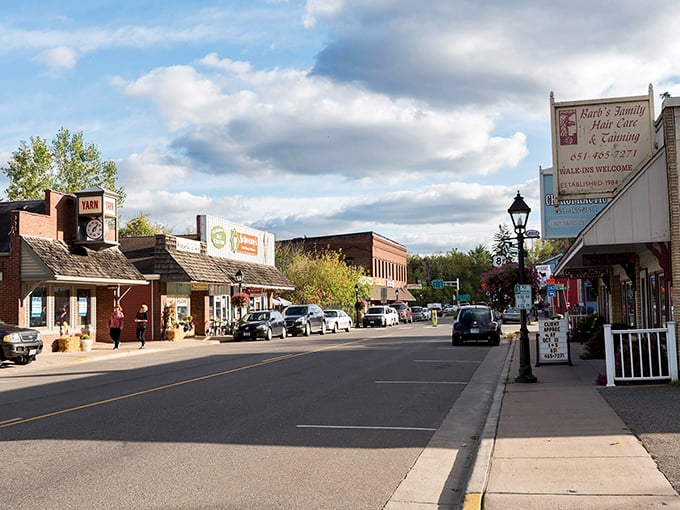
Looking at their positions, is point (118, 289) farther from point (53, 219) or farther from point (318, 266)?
point (318, 266)

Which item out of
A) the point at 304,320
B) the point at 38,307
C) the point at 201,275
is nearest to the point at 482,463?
the point at 38,307

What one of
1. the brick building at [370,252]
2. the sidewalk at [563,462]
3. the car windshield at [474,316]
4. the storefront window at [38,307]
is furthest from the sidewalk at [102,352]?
the brick building at [370,252]

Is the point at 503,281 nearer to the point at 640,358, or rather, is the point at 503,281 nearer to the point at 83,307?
the point at 640,358

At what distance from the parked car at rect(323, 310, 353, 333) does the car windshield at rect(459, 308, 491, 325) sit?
1573 cm

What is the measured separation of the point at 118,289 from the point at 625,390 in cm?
2489

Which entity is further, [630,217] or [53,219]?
[53,219]

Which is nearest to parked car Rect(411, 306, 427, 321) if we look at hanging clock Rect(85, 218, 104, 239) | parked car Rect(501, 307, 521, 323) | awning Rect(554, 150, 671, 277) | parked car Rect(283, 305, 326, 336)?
parked car Rect(501, 307, 521, 323)

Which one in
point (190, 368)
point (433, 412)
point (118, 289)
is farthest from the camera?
point (118, 289)

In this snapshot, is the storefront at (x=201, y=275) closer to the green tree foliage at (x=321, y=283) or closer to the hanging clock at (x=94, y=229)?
the hanging clock at (x=94, y=229)

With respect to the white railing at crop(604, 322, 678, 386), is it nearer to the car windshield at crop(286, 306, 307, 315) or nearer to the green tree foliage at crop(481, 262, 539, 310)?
the green tree foliage at crop(481, 262, 539, 310)

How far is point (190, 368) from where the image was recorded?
20797 millimetres

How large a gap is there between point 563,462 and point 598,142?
38.2ft

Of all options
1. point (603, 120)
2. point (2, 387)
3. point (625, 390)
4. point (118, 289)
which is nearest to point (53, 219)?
point (118, 289)

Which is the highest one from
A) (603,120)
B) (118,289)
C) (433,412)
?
(603,120)
